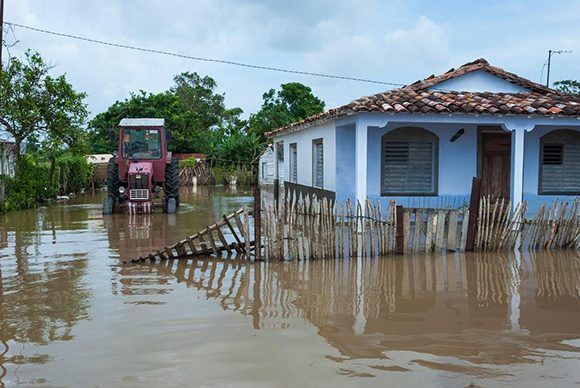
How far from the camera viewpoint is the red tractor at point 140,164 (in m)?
16.4

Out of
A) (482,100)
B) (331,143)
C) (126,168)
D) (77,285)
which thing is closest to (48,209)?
(126,168)

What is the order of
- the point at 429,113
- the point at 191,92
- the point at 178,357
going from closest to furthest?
the point at 178,357 → the point at 429,113 → the point at 191,92

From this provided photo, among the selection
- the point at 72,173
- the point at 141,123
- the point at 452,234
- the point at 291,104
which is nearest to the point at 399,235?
the point at 452,234

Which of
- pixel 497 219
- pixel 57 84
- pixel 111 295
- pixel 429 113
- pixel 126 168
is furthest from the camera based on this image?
pixel 57 84

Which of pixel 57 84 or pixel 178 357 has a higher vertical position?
pixel 57 84

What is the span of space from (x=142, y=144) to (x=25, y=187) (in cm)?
458

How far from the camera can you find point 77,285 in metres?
7.61

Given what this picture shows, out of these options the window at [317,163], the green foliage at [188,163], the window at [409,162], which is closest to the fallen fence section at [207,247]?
the window at [409,162]

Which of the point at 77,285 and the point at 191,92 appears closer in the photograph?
the point at 77,285

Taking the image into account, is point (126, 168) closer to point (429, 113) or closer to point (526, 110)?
point (429, 113)

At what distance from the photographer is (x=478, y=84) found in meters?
14.8

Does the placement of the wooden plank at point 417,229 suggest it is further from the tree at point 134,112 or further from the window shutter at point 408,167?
the tree at point 134,112

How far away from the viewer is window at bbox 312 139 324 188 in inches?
647

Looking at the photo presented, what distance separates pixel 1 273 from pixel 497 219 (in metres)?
7.65
